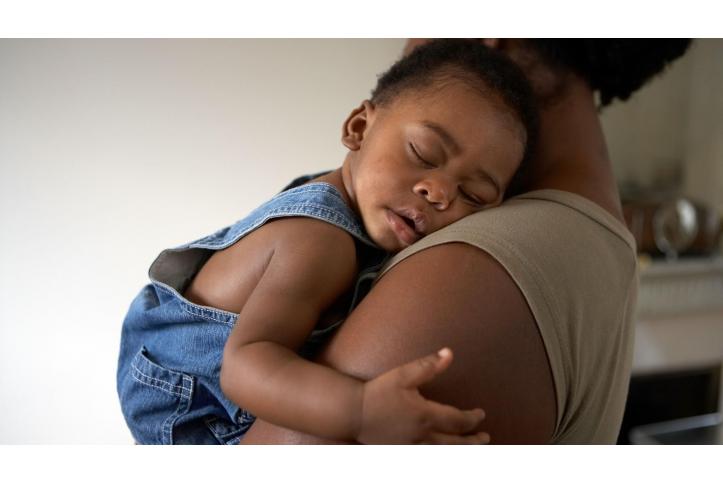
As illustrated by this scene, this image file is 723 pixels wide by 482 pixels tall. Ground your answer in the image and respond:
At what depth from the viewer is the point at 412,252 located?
0.59 m

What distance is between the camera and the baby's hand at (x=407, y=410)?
0.47 m

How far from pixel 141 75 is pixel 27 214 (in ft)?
0.94

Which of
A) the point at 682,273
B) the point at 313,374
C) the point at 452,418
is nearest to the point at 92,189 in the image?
the point at 313,374

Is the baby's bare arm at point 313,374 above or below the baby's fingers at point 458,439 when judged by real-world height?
above

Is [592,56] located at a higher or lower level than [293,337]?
higher

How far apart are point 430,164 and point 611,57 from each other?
431 millimetres

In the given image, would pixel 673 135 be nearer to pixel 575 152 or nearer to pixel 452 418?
pixel 575 152

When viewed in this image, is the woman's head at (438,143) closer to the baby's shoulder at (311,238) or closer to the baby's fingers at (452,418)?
the baby's shoulder at (311,238)

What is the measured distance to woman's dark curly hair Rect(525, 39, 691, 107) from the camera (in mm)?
895

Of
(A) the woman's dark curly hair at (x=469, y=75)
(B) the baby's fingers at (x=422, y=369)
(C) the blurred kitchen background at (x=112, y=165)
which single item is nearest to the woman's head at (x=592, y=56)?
(A) the woman's dark curly hair at (x=469, y=75)

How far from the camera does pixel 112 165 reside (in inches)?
35.3

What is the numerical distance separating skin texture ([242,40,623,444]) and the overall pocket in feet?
0.52
